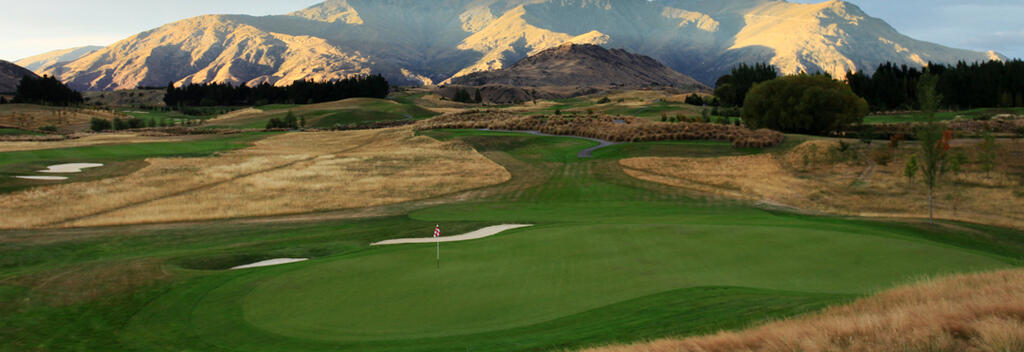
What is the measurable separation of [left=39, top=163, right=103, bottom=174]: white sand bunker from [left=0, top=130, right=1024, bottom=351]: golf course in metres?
18.4

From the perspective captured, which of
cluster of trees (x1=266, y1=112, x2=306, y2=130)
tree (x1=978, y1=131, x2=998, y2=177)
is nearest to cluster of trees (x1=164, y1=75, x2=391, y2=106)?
cluster of trees (x1=266, y1=112, x2=306, y2=130)

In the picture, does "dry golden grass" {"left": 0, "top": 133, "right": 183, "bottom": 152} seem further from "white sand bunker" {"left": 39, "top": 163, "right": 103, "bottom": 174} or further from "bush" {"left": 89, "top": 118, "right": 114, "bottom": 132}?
"bush" {"left": 89, "top": 118, "right": 114, "bottom": 132}

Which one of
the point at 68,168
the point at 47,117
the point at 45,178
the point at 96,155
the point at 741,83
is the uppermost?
the point at 741,83

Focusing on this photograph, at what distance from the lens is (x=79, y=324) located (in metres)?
9.70

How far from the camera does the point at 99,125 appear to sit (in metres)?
73.2

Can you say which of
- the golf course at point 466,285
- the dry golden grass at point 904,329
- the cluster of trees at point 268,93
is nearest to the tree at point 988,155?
the golf course at point 466,285

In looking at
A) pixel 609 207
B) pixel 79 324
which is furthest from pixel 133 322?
pixel 609 207

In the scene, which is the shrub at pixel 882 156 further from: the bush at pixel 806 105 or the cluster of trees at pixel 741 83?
the cluster of trees at pixel 741 83

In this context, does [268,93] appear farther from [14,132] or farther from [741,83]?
[741,83]

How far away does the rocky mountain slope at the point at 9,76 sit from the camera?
466 ft

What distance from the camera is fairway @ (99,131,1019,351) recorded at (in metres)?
8.03

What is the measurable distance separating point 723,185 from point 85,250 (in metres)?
29.2

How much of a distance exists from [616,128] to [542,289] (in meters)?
48.9

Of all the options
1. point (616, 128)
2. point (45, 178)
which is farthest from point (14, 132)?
point (616, 128)
